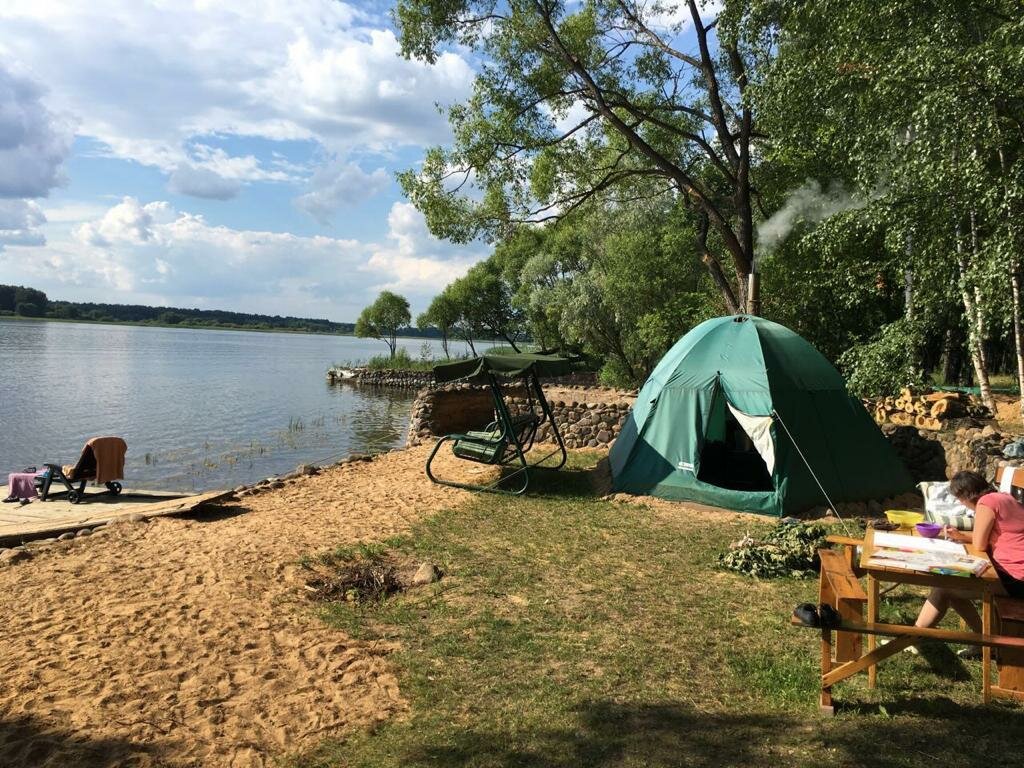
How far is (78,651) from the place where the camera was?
463 centimetres

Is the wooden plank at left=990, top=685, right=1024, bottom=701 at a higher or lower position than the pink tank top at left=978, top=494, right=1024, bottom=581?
lower

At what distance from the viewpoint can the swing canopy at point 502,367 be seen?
9.53 m

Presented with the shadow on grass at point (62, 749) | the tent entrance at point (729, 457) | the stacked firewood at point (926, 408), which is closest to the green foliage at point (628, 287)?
the stacked firewood at point (926, 408)

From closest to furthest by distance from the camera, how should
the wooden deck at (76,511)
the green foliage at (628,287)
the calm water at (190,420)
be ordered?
the wooden deck at (76,511) < the calm water at (190,420) < the green foliage at (628,287)

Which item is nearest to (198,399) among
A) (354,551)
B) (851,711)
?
(354,551)

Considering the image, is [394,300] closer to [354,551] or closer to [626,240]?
[626,240]

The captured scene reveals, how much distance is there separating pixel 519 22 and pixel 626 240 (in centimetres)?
1011

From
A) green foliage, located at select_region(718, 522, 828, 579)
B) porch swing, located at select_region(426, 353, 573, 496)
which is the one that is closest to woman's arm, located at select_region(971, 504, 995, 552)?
green foliage, located at select_region(718, 522, 828, 579)

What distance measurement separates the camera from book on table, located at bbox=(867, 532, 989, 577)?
3619 mm

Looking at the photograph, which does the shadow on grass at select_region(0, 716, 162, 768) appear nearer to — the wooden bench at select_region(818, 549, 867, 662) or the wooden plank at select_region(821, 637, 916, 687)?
the wooden plank at select_region(821, 637, 916, 687)

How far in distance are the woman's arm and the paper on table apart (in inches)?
3.4

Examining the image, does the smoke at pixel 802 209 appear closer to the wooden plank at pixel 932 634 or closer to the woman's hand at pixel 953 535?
the woman's hand at pixel 953 535

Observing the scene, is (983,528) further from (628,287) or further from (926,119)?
(628,287)

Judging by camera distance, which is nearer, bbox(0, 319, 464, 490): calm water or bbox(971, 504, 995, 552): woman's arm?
bbox(971, 504, 995, 552): woman's arm
